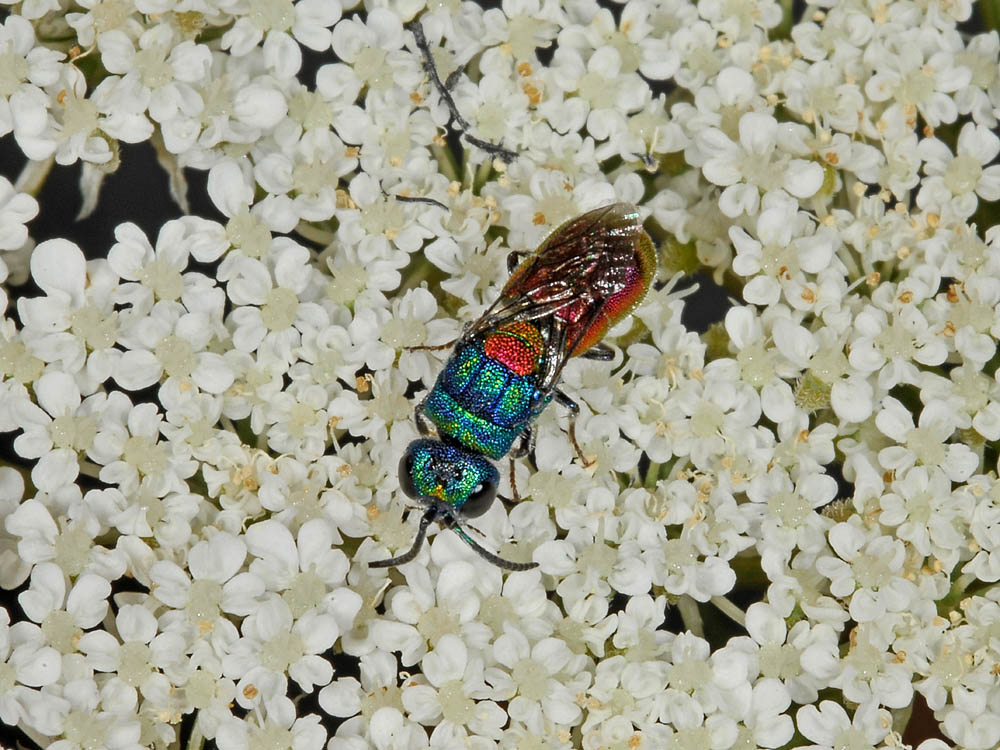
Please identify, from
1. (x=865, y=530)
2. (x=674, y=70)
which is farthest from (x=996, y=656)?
A: (x=674, y=70)

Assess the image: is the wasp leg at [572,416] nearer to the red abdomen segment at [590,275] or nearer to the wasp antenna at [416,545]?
the red abdomen segment at [590,275]

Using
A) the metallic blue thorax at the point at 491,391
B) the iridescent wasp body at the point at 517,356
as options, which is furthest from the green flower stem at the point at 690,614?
the metallic blue thorax at the point at 491,391

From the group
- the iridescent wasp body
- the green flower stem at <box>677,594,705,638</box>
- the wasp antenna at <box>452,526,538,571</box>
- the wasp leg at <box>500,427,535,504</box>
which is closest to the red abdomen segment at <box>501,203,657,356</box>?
the iridescent wasp body

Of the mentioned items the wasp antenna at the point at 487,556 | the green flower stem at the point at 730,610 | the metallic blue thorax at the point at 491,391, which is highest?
the metallic blue thorax at the point at 491,391

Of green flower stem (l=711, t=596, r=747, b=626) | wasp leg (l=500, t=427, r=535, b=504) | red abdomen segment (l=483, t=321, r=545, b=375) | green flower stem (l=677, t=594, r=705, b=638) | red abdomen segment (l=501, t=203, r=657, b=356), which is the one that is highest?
red abdomen segment (l=501, t=203, r=657, b=356)

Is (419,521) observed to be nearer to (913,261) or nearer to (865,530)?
(865,530)

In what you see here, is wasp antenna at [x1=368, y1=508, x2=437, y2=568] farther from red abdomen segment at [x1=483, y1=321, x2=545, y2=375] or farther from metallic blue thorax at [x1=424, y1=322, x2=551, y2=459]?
red abdomen segment at [x1=483, y1=321, x2=545, y2=375]
